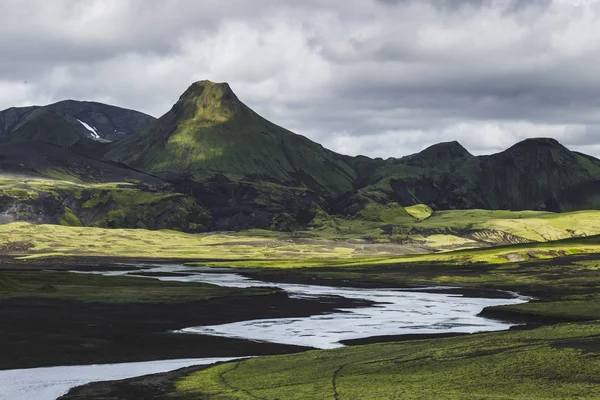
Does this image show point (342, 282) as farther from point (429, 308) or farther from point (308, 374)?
point (308, 374)

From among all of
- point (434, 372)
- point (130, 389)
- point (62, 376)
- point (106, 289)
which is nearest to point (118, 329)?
point (62, 376)

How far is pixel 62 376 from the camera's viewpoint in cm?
5147

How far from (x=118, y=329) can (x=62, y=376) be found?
23.4 m

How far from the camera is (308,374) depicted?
154 feet

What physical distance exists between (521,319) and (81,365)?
172 feet

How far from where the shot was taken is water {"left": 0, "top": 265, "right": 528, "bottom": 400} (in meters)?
49.7

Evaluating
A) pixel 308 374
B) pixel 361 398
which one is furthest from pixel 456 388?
pixel 308 374

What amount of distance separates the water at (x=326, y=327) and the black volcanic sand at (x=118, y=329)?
10.4 ft

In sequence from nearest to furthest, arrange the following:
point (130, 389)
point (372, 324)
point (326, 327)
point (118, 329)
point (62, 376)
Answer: point (130, 389) → point (62, 376) → point (118, 329) → point (326, 327) → point (372, 324)

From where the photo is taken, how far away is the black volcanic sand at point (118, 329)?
198 ft

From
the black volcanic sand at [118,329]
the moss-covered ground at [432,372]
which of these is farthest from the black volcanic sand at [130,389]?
the black volcanic sand at [118,329]

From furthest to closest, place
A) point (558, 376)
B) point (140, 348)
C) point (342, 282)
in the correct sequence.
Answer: point (342, 282), point (140, 348), point (558, 376)

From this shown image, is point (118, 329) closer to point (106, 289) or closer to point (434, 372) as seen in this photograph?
point (434, 372)

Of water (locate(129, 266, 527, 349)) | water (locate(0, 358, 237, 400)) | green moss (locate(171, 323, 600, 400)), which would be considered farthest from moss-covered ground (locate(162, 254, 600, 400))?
water (locate(129, 266, 527, 349))
